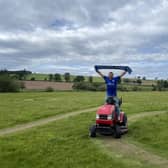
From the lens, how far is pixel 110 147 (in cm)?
1012

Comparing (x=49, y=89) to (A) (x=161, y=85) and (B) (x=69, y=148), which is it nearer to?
(A) (x=161, y=85)

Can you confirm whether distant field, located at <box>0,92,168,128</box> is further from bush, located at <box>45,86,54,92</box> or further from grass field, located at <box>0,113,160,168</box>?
bush, located at <box>45,86,54,92</box>

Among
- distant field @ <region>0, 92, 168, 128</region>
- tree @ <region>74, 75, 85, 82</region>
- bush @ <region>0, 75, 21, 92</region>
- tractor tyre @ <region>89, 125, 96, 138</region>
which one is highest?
tree @ <region>74, 75, 85, 82</region>

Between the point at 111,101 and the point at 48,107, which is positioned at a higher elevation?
the point at 111,101

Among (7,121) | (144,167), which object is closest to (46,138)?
(144,167)

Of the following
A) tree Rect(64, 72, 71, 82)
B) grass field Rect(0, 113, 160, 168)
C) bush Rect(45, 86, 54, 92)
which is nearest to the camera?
grass field Rect(0, 113, 160, 168)

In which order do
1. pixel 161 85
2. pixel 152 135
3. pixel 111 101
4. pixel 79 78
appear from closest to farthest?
pixel 152 135, pixel 111 101, pixel 161 85, pixel 79 78

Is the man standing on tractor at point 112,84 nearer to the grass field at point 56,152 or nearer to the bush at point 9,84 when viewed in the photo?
the grass field at point 56,152

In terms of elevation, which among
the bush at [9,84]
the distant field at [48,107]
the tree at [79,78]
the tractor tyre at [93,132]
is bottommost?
the distant field at [48,107]

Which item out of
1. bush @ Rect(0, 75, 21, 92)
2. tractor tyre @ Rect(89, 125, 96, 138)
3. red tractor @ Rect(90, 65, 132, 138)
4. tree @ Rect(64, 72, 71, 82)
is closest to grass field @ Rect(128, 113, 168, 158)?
red tractor @ Rect(90, 65, 132, 138)

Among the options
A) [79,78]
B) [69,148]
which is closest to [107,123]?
[69,148]

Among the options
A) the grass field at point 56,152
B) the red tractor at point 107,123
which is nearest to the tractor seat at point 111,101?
the red tractor at point 107,123

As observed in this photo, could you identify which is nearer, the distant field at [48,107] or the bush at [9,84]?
the distant field at [48,107]

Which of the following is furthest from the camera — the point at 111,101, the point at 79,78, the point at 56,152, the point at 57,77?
the point at 57,77
